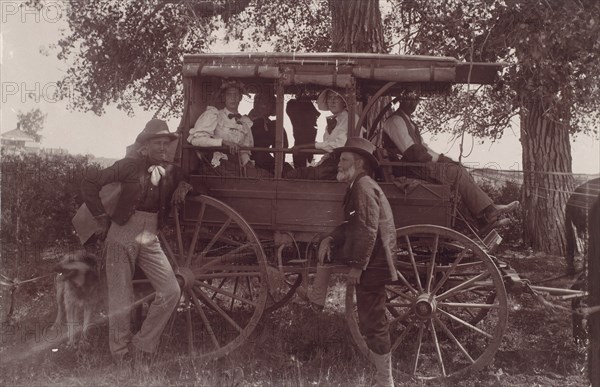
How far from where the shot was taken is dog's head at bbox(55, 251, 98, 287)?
5539mm

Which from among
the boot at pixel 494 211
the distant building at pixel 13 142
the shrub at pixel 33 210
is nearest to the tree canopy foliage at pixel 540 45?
the boot at pixel 494 211

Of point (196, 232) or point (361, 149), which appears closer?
point (361, 149)

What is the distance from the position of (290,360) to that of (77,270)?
7.16ft

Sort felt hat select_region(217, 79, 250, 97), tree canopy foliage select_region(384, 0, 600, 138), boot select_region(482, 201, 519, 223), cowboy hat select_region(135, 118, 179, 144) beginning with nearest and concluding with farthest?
cowboy hat select_region(135, 118, 179, 144)
boot select_region(482, 201, 519, 223)
felt hat select_region(217, 79, 250, 97)
tree canopy foliage select_region(384, 0, 600, 138)

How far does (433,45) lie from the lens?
9656mm

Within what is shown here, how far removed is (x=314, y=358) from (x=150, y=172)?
2292mm

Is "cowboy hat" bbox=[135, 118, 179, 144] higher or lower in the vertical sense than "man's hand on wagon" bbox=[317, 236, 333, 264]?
Answer: higher

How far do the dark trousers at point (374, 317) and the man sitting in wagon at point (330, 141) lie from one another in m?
1.30

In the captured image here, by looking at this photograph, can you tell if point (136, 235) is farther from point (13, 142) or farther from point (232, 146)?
point (13, 142)

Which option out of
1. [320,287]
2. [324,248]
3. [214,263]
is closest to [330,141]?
[324,248]

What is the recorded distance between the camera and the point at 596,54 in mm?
7734

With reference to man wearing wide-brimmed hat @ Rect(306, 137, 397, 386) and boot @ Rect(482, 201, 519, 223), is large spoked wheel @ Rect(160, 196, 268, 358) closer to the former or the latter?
man wearing wide-brimmed hat @ Rect(306, 137, 397, 386)

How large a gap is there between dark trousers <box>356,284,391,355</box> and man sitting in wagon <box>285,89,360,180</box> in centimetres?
130

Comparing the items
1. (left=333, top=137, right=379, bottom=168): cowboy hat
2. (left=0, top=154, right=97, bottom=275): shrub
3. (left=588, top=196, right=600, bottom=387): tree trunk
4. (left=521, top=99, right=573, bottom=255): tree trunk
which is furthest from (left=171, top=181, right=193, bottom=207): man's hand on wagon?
(left=521, top=99, right=573, bottom=255): tree trunk
